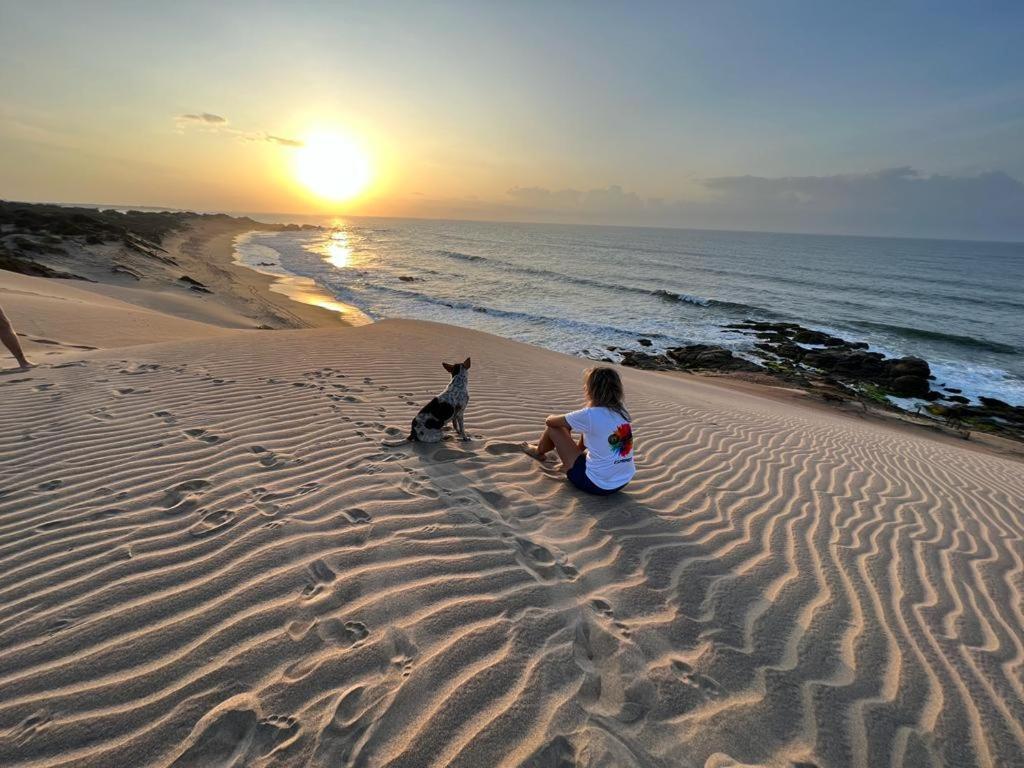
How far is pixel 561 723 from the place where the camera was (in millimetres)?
2164

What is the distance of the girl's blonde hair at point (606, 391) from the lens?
4141 millimetres

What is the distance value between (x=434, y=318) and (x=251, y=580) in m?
19.5

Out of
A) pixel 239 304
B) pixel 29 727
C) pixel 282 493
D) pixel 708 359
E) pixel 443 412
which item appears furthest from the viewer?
pixel 239 304

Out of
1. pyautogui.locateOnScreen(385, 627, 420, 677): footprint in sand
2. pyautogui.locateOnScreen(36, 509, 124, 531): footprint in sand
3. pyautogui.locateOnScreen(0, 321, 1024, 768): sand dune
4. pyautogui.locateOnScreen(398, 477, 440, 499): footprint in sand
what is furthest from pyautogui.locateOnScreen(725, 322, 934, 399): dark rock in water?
pyautogui.locateOnScreen(36, 509, 124, 531): footprint in sand

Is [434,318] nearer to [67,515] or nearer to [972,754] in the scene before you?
[67,515]

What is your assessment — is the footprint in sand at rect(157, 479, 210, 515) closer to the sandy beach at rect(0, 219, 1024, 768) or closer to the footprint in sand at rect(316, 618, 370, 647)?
the sandy beach at rect(0, 219, 1024, 768)

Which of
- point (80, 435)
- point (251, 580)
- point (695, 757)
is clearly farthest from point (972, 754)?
point (80, 435)

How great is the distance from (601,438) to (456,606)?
1.90m

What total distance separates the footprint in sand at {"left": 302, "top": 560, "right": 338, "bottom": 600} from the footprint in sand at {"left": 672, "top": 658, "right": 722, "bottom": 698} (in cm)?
199

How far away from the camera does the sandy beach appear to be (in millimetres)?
2094

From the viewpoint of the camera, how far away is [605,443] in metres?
4.11

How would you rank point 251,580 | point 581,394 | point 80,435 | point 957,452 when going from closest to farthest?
1. point 251,580
2. point 80,435
3. point 581,394
4. point 957,452

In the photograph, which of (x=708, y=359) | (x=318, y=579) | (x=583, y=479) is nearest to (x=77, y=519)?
(x=318, y=579)

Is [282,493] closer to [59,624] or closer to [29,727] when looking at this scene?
[59,624]
